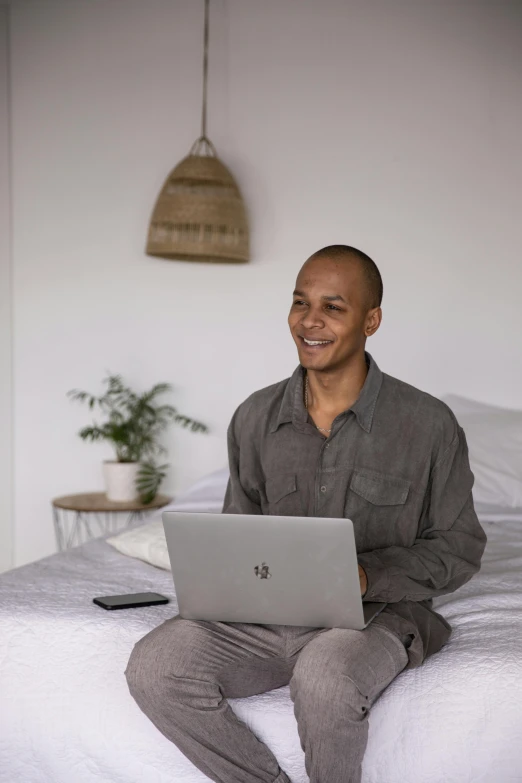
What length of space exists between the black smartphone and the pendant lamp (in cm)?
160

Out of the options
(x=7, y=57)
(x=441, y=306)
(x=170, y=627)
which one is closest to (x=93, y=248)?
(x=7, y=57)

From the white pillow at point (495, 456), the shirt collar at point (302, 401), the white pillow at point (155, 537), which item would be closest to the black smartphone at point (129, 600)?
the white pillow at point (155, 537)

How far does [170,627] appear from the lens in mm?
1574

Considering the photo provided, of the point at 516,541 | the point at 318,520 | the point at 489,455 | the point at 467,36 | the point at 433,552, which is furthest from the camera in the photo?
the point at 467,36

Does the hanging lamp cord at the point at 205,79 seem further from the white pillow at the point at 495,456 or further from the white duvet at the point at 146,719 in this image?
the white duvet at the point at 146,719

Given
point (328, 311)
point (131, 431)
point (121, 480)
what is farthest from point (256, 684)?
point (131, 431)

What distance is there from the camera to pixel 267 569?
1.47 m

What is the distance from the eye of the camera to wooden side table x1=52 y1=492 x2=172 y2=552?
341cm

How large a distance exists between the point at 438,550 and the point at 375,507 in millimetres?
138

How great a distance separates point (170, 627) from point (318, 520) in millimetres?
360

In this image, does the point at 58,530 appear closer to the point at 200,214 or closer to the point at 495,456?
the point at 200,214

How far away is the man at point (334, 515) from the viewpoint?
1.45m

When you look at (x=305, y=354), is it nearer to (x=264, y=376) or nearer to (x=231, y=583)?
(x=231, y=583)

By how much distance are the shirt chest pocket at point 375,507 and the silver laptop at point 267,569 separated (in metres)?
0.18
